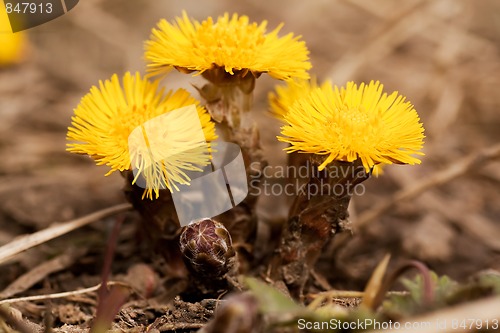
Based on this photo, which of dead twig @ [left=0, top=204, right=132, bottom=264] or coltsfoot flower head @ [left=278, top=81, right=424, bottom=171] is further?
dead twig @ [left=0, top=204, right=132, bottom=264]

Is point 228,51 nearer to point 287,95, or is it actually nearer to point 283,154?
point 287,95

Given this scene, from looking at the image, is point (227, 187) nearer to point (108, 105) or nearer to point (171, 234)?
point (171, 234)

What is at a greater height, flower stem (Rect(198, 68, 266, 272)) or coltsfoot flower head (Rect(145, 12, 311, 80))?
coltsfoot flower head (Rect(145, 12, 311, 80))

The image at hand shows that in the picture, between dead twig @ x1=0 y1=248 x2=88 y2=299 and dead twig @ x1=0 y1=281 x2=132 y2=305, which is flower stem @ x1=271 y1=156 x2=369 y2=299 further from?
dead twig @ x1=0 y1=248 x2=88 y2=299

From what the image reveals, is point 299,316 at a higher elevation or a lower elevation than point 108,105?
lower

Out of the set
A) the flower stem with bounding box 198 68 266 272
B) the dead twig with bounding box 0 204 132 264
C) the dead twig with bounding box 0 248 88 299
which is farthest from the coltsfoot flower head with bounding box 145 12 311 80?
the dead twig with bounding box 0 248 88 299

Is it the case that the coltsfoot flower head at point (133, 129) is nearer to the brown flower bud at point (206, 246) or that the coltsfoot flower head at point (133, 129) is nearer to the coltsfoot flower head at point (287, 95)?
the brown flower bud at point (206, 246)

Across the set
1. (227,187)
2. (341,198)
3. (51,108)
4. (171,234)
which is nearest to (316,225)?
(341,198)
